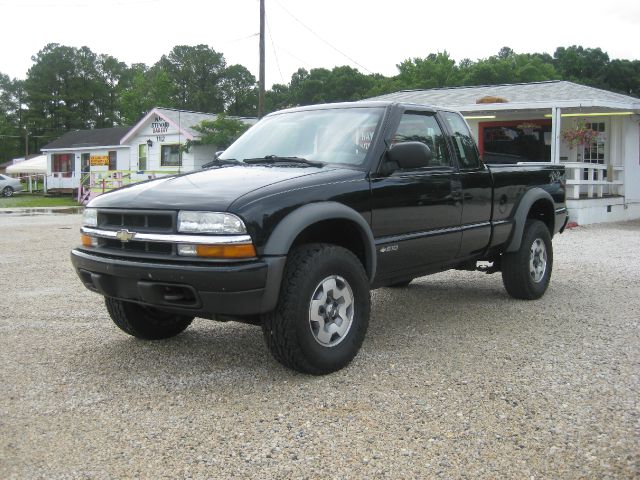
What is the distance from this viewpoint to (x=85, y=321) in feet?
19.5

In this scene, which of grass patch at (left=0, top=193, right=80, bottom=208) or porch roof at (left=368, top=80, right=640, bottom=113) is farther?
grass patch at (left=0, top=193, right=80, bottom=208)

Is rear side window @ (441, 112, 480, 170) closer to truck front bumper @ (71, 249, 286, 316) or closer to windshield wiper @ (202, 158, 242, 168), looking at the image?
windshield wiper @ (202, 158, 242, 168)

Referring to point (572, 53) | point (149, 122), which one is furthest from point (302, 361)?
point (572, 53)

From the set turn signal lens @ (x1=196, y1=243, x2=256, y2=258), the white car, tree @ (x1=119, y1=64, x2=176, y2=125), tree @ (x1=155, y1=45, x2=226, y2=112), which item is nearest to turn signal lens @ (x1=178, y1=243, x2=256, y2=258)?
turn signal lens @ (x1=196, y1=243, x2=256, y2=258)

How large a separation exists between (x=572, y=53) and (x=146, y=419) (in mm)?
65327

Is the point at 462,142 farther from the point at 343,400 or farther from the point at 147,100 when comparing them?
the point at 147,100

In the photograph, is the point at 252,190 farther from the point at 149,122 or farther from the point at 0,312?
the point at 149,122

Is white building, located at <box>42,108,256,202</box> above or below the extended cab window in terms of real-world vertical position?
above

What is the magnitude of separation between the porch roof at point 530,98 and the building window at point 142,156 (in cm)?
1775

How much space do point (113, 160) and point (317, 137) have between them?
35.6 metres

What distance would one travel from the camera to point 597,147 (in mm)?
19047

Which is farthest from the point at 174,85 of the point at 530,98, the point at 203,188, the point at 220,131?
the point at 203,188

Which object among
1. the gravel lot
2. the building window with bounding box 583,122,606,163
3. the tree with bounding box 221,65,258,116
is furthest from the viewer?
the tree with bounding box 221,65,258,116

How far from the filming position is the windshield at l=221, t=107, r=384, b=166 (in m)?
4.88
